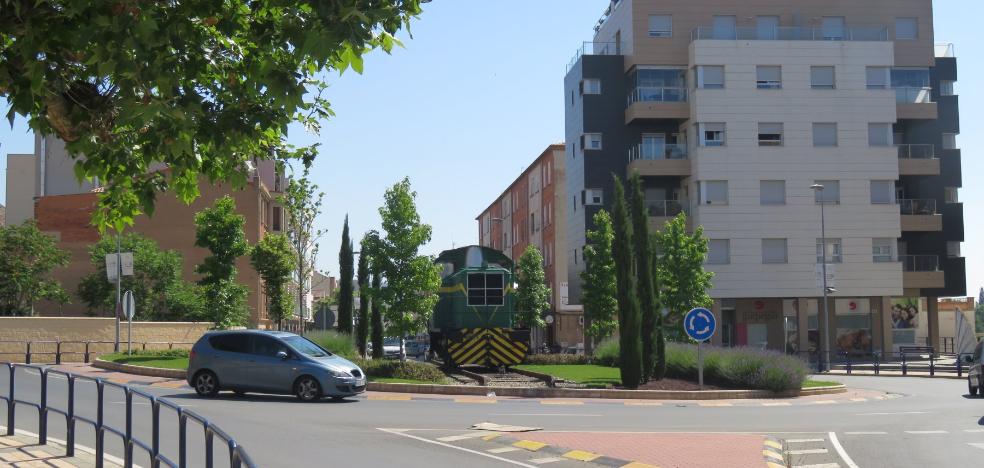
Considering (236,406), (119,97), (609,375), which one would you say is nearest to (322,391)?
(236,406)

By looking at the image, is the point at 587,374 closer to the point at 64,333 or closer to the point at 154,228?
the point at 64,333

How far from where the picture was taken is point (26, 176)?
74125mm

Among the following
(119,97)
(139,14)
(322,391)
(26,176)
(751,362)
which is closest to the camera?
(139,14)

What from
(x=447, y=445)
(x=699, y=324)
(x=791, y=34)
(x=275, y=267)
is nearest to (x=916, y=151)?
(x=791, y=34)

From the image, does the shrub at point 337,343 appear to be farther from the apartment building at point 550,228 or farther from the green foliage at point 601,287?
the apartment building at point 550,228

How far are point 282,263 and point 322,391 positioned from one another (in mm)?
20000

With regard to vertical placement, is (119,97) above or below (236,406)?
above

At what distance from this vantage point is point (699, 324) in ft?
83.3

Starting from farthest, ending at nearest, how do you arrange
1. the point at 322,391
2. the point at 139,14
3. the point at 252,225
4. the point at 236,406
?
the point at 252,225, the point at 322,391, the point at 236,406, the point at 139,14

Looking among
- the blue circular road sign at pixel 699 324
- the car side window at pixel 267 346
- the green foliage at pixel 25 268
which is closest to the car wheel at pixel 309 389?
the car side window at pixel 267 346

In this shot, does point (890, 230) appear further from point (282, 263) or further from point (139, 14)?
point (139, 14)

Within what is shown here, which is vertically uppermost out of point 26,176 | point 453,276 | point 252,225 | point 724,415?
point 26,176

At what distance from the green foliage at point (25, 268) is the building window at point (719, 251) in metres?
35.1

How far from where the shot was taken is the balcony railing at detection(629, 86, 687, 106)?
57281 millimetres
